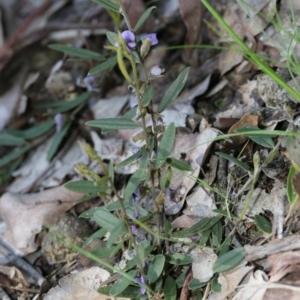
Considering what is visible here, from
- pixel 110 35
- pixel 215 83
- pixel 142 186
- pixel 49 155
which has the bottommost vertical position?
pixel 49 155

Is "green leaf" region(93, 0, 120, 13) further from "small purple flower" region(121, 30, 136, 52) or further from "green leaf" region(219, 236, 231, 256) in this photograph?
A: "green leaf" region(219, 236, 231, 256)

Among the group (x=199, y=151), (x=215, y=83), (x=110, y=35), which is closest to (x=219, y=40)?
(x=215, y=83)

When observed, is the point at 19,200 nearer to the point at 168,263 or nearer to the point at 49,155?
the point at 49,155

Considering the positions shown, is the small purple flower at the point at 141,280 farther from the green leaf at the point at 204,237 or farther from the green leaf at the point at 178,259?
the green leaf at the point at 204,237

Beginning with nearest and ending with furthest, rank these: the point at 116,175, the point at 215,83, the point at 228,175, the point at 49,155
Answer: the point at 228,175, the point at 116,175, the point at 215,83, the point at 49,155

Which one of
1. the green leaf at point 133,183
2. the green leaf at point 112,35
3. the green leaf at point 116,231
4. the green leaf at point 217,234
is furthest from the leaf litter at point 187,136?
the green leaf at point 112,35

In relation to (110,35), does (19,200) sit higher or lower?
lower

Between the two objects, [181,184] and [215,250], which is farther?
[181,184]
